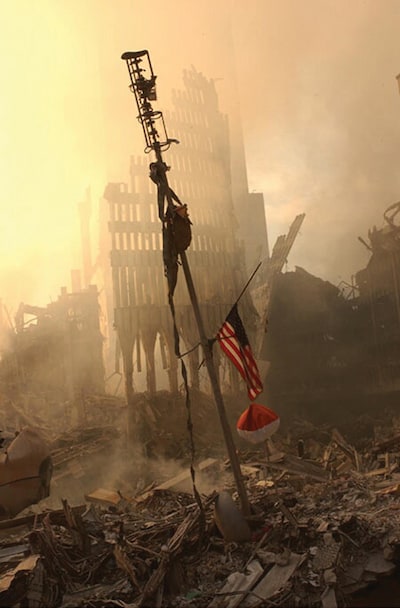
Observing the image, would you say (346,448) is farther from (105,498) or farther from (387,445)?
(105,498)

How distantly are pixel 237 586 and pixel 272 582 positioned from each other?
0.40 m

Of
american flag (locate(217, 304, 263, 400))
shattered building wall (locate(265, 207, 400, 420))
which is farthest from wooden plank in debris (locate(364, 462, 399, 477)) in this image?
shattered building wall (locate(265, 207, 400, 420))

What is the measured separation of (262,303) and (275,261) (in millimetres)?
2269

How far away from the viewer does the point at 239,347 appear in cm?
735

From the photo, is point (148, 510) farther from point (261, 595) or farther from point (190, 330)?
point (190, 330)

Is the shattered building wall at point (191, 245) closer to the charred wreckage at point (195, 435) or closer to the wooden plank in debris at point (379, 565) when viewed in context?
the charred wreckage at point (195, 435)

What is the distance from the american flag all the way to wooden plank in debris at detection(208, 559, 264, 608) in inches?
97.0

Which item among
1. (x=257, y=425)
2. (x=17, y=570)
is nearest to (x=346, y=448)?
→ (x=257, y=425)

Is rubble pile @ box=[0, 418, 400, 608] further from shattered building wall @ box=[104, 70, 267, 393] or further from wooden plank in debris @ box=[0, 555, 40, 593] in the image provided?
shattered building wall @ box=[104, 70, 267, 393]

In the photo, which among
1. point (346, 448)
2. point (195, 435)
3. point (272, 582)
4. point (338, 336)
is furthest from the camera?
point (338, 336)

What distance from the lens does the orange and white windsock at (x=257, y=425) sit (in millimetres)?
7332

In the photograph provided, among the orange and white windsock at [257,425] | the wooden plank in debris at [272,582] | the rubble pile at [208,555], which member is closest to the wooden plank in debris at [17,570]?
the rubble pile at [208,555]

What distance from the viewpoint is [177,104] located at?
1627 centimetres

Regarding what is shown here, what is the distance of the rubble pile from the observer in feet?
17.3
